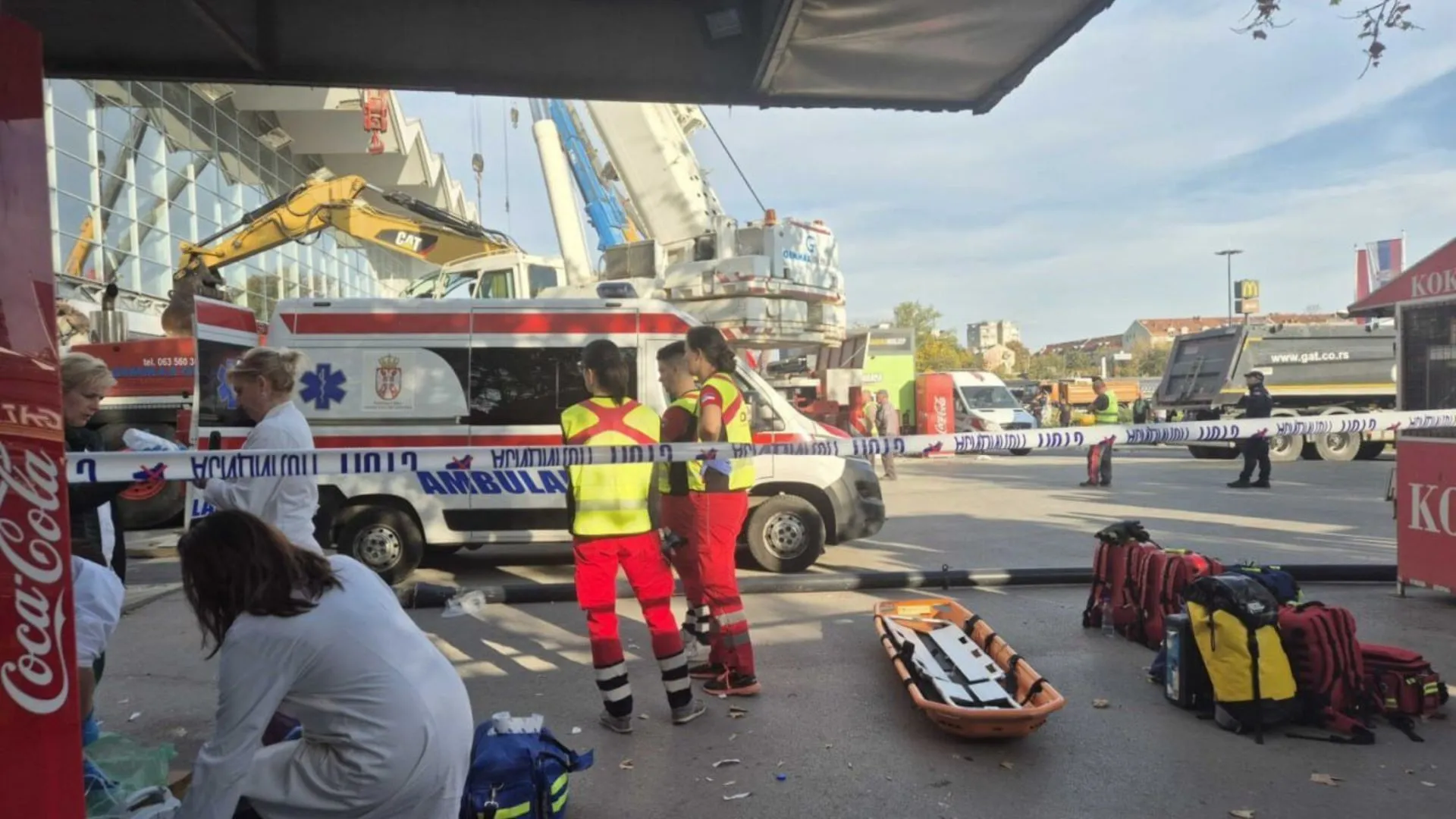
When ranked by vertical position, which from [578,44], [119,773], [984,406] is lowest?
[119,773]

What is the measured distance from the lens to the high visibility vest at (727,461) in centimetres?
461

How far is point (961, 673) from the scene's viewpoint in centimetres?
464

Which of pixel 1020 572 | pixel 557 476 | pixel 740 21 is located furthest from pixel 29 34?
pixel 1020 572

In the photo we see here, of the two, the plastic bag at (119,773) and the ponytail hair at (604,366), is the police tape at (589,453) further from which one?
the plastic bag at (119,773)

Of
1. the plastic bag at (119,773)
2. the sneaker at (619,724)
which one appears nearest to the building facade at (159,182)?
the plastic bag at (119,773)

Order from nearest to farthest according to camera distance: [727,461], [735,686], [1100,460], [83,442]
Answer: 1. [83,442]
2. [727,461]
3. [735,686]
4. [1100,460]

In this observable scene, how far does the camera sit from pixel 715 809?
3.49 metres

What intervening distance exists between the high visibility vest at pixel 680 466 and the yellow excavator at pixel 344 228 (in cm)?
939

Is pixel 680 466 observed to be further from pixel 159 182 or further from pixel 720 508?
pixel 159 182

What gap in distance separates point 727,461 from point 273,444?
2.14m

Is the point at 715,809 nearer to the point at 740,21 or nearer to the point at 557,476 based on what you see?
the point at 740,21

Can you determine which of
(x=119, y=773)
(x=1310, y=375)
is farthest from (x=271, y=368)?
(x=1310, y=375)

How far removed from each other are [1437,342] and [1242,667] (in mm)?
3793

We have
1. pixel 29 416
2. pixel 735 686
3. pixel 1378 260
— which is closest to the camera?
pixel 29 416
